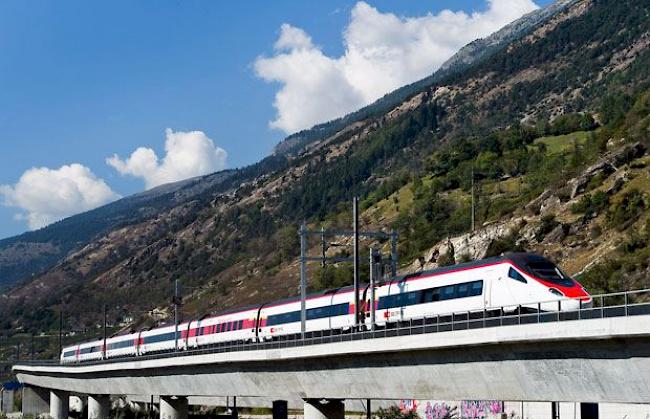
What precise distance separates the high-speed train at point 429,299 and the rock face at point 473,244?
44.3 m

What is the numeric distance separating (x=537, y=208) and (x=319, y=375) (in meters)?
70.0

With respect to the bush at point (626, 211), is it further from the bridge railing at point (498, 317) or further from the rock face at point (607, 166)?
the bridge railing at point (498, 317)

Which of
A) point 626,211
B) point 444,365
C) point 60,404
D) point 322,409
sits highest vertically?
point 626,211

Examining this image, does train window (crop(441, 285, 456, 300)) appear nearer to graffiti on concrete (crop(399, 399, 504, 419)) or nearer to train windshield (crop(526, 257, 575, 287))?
train windshield (crop(526, 257, 575, 287))

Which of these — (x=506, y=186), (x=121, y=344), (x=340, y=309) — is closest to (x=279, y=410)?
(x=340, y=309)

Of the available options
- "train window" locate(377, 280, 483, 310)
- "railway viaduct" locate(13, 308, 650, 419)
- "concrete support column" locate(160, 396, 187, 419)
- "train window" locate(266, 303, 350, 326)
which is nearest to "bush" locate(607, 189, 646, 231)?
"train window" locate(266, 303, 350, 326)

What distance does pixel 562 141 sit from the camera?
170125mm

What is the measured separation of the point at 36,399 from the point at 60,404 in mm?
13232

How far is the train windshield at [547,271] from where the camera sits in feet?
132

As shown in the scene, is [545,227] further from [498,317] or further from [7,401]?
[498,317]

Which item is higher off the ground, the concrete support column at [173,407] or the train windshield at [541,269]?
the train windshield at [541,269]

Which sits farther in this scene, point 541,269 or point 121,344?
point 121,344

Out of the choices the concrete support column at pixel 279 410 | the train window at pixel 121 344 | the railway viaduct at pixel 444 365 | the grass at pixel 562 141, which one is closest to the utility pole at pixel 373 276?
the railway viaduct at pixel 444 365

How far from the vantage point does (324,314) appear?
5388cm
